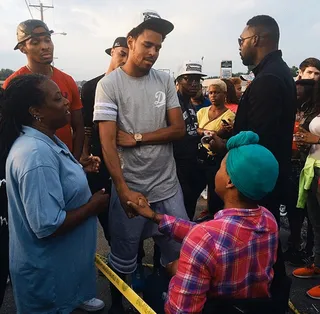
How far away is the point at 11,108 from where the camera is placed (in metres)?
1.85

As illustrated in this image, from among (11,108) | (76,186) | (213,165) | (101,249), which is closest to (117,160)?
(76,186)

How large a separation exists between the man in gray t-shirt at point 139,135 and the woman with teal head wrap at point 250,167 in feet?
2.74

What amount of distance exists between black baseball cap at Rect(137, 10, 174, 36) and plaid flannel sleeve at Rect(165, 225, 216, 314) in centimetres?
148

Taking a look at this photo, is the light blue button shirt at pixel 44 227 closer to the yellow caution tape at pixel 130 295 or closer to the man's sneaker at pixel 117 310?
the yellow caution tape at pixel 130 295

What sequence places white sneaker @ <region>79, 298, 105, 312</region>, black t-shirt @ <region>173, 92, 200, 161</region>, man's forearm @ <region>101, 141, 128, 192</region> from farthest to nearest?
black t-shirt @ <region>173, 92, 200, 161</region>
white sneaker @ <region>79, 298, 105, 312</region>
man's forearm @ <region>101, 141, 128, 192</region>

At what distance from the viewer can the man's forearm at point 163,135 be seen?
7.81ft

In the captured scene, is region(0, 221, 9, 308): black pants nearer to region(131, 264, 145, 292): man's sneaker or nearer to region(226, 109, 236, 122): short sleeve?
region(131, 264, 145, 292): man's sneaker

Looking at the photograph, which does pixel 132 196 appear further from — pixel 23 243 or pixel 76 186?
pixel 23 243

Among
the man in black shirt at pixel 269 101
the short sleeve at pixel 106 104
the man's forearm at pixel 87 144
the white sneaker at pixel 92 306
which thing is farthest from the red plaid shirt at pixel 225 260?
the man's forearm at pixel 87 144

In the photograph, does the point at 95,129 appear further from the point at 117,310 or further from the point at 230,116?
the point at 230,116

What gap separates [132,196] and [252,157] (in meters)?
0.90

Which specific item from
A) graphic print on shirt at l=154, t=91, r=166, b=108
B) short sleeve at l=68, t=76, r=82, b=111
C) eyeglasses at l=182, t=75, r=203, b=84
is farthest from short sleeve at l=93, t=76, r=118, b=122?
eyeglasses at l=182, t=75, r=203, b=84

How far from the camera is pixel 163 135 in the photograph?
243 centimetres

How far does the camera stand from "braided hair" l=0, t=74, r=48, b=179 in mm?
1844
